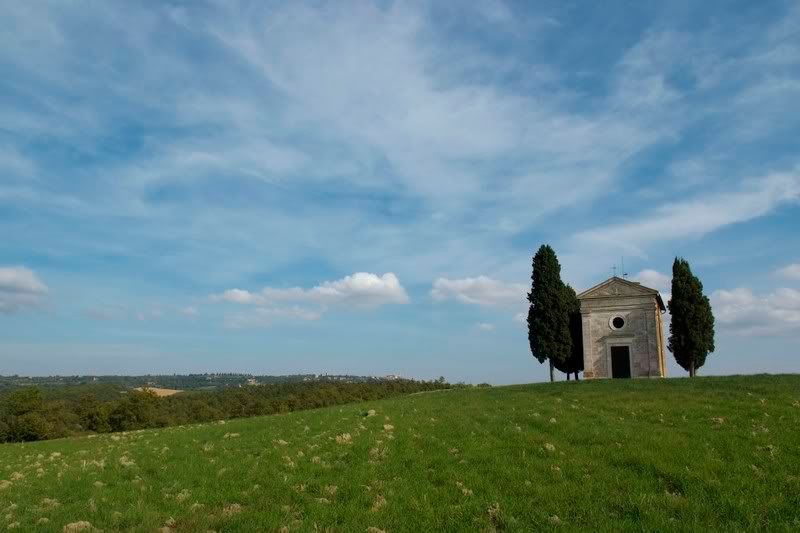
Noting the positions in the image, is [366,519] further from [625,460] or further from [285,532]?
[625,460]

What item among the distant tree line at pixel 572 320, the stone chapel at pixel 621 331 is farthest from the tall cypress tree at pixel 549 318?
the stone chapel at pixel 621 331

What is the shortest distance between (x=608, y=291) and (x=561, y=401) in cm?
3112

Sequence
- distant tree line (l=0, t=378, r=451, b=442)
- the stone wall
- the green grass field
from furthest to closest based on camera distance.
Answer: distant tree line (l=0, t=378, r=451, b=442) < the stone wall < the green grass field

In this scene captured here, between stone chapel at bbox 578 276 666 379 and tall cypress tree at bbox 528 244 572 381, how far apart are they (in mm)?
1880

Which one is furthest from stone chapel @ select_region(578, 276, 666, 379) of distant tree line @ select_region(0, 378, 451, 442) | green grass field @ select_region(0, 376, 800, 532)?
distant tree line @ select_region(0, 378, 451, 442)

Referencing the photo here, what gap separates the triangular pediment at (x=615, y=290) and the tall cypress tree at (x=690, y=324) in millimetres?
2511

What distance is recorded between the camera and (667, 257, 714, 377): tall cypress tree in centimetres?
4991

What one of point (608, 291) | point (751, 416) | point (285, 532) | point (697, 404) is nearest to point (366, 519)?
point (285, 532)

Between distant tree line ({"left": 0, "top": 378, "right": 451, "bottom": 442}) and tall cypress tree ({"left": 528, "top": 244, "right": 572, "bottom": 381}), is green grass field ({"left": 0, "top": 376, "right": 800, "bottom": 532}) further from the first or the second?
distant tree line ({"left": 0, "top": 378, "right": 451, "bottom": 442})

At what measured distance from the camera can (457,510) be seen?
33.2 feet

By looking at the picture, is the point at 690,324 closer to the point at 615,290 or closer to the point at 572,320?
the point at 615,290

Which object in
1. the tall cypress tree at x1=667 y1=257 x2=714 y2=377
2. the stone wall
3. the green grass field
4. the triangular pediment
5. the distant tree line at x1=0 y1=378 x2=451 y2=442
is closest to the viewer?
the green grass field

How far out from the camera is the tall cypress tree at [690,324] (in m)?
49.9

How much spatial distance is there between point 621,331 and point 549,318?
687cm
